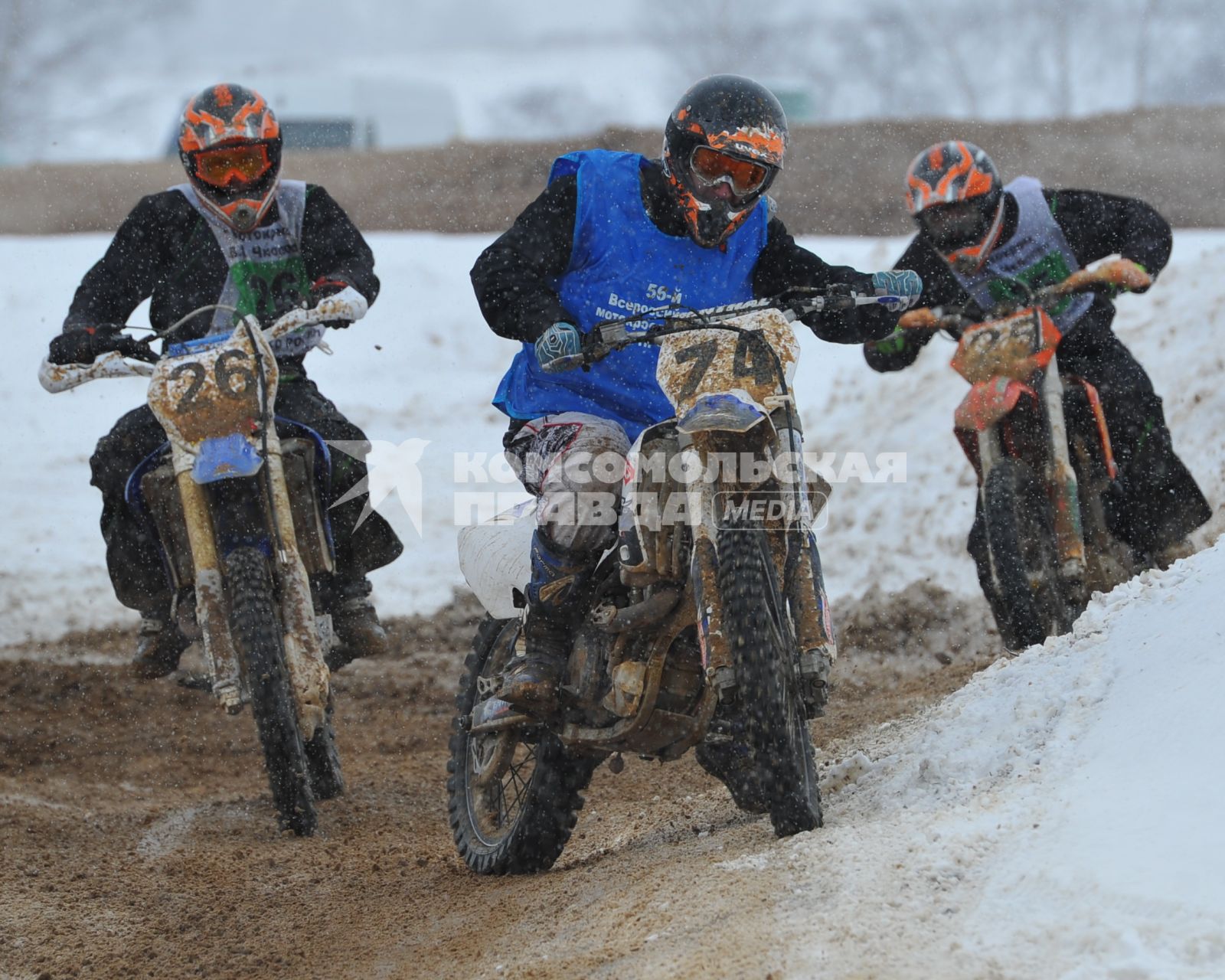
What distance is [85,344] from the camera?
19.5ft

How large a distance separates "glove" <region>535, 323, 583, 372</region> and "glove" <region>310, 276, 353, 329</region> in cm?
180

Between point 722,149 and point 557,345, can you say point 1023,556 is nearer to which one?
point 722,149

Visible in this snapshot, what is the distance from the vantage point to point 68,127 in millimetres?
37938

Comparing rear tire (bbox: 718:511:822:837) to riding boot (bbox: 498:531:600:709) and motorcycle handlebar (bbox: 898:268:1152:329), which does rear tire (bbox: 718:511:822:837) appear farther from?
motorcycle handlebar (bbox: 898:268:1152:329)

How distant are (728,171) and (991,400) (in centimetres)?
218

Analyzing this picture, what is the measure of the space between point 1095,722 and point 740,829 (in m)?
1.09

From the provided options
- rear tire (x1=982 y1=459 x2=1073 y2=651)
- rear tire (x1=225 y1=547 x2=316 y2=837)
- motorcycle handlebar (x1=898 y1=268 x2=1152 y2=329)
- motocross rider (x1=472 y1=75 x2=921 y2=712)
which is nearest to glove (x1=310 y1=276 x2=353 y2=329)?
rear tire (x1=225 y1=547 x2=316 y2=837)

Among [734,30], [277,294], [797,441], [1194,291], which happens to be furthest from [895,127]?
[734,30]

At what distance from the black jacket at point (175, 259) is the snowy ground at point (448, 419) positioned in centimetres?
156

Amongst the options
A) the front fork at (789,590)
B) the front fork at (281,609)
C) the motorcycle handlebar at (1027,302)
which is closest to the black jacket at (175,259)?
the front fork at (281,609)

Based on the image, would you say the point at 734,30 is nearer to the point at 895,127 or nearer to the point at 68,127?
the point at 68,127

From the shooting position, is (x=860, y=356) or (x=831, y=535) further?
(x=860, y=356)

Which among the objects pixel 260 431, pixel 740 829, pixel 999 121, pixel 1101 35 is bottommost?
pixel 740 829

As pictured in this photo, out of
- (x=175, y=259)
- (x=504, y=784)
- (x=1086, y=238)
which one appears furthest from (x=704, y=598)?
(x=1086, y=238)
